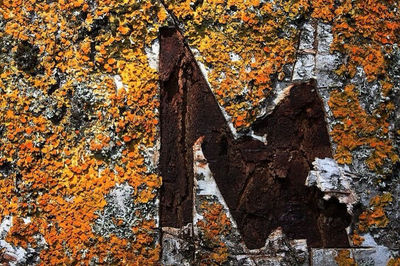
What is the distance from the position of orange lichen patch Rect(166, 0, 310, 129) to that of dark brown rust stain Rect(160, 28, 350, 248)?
0.05m

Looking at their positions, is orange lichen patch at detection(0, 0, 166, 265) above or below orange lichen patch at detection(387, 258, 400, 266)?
above

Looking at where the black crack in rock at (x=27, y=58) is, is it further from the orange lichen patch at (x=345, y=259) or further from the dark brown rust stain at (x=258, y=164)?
the orange lichen patch at (x=345, y=259)

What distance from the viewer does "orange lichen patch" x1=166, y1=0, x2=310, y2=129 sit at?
1.64 meters

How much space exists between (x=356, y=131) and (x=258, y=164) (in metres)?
0.29

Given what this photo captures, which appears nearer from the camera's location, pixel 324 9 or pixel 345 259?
pixel 345 259

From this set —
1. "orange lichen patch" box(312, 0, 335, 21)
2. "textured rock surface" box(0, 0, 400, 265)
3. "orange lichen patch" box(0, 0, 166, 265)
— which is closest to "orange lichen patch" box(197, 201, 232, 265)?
"textured rock surface" box(0, 0, 400, 265)

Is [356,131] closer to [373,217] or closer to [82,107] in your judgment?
[373,217]

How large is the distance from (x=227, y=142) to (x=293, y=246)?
0.35 m

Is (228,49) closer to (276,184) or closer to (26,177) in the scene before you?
(276,184)

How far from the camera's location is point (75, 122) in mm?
1650

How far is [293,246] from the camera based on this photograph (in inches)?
63.3

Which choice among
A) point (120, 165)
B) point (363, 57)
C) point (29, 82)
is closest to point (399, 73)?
point (363, 57)

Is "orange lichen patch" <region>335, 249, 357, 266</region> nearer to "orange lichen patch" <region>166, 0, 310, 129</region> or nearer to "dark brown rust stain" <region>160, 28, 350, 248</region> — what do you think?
"dark brown rust stain" <region>160, 28, 350, 248</region>

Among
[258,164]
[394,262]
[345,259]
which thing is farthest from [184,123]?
[394,262]
